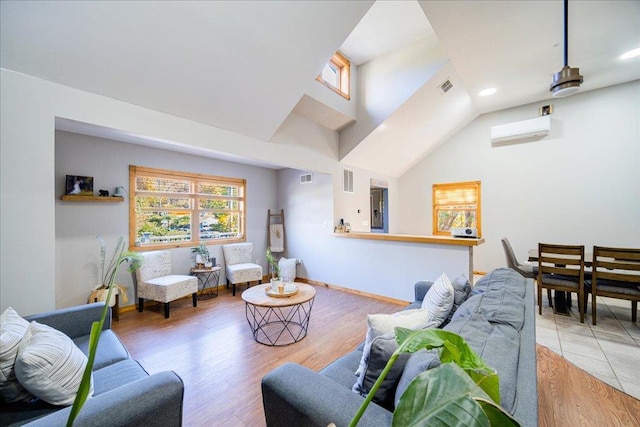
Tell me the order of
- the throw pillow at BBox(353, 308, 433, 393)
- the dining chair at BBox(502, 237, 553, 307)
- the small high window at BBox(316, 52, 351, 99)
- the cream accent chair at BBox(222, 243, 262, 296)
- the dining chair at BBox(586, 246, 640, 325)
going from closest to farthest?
the throw pillow at BBox(353, 308, 433, 393), the dining chair at BBox(586, 246, 640, 325), the dining chair at BBox(502, 237, 553, 307), the small high window at BBox(316, 52, 351, 99), the cream accent chair at BBox(222, 243, 262, 296)

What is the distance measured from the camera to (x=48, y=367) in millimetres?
1217

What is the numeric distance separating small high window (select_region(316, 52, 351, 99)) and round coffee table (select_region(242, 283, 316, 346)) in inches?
131

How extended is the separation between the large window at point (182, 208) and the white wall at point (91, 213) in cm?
15

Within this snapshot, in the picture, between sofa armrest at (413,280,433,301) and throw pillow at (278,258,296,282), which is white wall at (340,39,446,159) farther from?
sofa armrest at (413,280,433,301)

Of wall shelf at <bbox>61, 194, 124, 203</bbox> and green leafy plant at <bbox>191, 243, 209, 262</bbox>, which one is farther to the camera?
green leafy plant at <bbox>191, 243, 209, 262</bbox>

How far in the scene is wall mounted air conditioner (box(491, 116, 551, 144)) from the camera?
458cm

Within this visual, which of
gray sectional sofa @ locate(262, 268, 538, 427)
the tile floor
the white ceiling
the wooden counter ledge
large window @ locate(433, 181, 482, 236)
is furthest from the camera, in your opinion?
→ large window @ locate(433, 181, 482, 236)

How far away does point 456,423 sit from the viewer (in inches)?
17.0

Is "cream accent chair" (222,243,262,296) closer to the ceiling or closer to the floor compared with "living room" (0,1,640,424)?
closer to the floor

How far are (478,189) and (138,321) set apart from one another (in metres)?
6.68

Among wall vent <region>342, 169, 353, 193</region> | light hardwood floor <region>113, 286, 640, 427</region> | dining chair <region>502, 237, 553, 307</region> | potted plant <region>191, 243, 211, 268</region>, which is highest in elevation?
wall vent <region>342, 169, 353, 193</region>

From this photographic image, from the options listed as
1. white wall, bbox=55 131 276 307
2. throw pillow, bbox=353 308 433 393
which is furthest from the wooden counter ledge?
white wall, bbox=55 131 276 307

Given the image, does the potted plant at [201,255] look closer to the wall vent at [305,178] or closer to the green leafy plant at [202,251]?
the green leafy plant at [202,251]

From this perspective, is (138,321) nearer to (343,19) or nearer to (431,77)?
(343,19)
